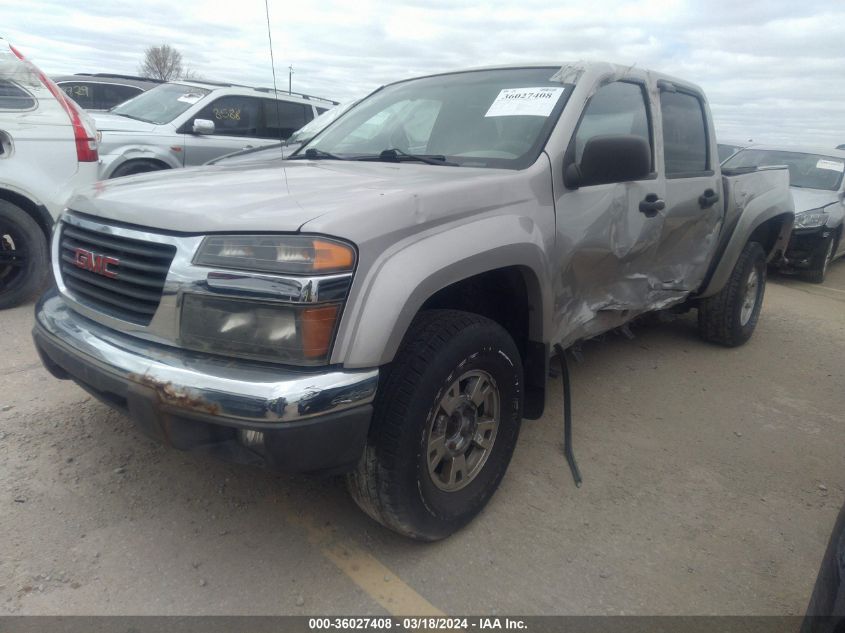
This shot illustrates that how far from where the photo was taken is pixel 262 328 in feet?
6.08

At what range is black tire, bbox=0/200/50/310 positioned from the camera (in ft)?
14.9

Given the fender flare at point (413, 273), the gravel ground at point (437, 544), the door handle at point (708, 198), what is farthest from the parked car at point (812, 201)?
the fender flare at point (413, 273)

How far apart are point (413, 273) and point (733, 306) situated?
352 cm

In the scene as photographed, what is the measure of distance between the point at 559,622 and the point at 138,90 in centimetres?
1366

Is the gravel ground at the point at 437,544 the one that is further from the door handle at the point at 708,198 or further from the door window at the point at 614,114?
the door window at the point at 614,114

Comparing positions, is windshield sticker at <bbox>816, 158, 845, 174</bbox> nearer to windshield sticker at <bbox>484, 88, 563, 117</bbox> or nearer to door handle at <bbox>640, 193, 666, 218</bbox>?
door handle at <bbox>640, 193, 666, 218</bbox>

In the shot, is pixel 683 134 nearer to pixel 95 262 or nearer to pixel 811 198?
Answer: pixel 95 262

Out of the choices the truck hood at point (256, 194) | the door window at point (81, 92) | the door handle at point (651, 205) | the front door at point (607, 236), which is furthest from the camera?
the door window at point (81, 92)

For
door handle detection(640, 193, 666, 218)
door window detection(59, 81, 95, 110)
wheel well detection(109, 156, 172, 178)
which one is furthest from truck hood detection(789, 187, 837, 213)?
door window detection(59, 81, 95, 110)

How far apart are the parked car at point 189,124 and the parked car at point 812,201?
578 centimetres

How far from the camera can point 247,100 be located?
8.04 metres

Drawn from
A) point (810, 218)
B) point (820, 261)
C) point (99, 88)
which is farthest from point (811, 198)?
point (99, 88)

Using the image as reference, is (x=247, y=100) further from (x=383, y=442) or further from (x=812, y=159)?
(x=812, y=159)

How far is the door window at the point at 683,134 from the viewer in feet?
12.0
